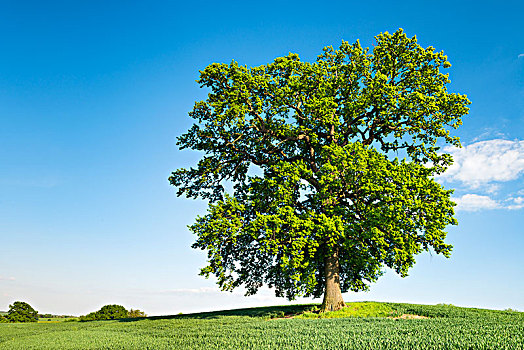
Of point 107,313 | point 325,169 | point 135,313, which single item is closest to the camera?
point 325,169

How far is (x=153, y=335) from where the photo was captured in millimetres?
15742

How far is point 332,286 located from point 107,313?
67.4 ft

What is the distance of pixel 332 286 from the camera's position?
878 inches

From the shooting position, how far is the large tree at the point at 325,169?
20359 mm

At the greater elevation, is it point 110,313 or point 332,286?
point 332,286

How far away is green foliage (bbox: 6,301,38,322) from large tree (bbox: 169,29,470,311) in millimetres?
21409

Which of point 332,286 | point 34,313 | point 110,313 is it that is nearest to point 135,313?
point 110,313

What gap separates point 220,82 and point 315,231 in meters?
11.0

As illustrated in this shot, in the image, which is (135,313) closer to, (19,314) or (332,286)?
(19,314)

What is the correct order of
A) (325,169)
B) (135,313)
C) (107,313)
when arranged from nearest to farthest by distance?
(325,169)
(107,313)
(135,313)

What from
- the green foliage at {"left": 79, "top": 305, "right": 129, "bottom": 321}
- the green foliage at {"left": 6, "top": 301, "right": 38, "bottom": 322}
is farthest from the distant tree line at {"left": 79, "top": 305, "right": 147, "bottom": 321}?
the green foliage at {"left": 6, "top": 301, "right": 38, "bottom": 322}

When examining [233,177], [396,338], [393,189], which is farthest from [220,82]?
[396,338]

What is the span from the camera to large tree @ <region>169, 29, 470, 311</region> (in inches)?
802

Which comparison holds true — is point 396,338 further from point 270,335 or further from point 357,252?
point 357,252
